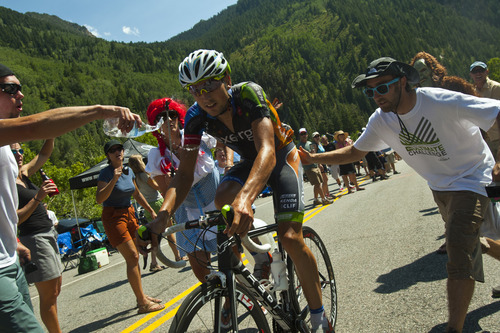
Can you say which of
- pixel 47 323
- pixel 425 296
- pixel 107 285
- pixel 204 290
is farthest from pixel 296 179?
pixel 107 285

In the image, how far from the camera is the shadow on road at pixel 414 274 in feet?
14.9

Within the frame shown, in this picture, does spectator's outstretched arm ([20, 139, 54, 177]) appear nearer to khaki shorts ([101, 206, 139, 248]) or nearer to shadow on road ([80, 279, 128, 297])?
khaki shorts ([101, 206, 139, 248])

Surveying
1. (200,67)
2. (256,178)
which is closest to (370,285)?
(256,178)

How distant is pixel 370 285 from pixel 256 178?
2860mm

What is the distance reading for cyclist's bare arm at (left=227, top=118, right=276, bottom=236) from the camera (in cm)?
229

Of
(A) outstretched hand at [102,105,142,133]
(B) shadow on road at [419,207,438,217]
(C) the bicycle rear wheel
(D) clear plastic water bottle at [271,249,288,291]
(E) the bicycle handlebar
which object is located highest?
(A) outstretched hand at [102,105,142,133]

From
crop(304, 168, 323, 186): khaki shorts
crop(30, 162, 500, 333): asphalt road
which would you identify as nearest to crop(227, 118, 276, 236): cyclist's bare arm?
crop(30, 162, 500, 333): asphalt road

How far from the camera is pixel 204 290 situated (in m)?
2.41

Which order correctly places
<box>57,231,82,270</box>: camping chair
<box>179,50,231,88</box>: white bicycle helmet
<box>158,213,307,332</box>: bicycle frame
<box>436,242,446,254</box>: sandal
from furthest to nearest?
<box>57,231,82,270</box>: camping chair → <box>436,242,446,254</box>: sandal → <box>179,50,231,88</box>: white bicycle helmet → <box>158,213,307,332</box>: bicycle frame

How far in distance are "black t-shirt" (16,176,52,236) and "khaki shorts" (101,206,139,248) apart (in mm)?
1183

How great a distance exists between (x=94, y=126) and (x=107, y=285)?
138 meters

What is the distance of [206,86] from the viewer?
313 cm

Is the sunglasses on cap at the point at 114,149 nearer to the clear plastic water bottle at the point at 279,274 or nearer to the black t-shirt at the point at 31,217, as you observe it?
the black t-shirt at the point at 31,217

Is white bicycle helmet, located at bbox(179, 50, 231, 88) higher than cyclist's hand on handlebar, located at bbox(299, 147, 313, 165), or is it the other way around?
white bicycle helmet, located at bbox(179, 50, 231, 88)
